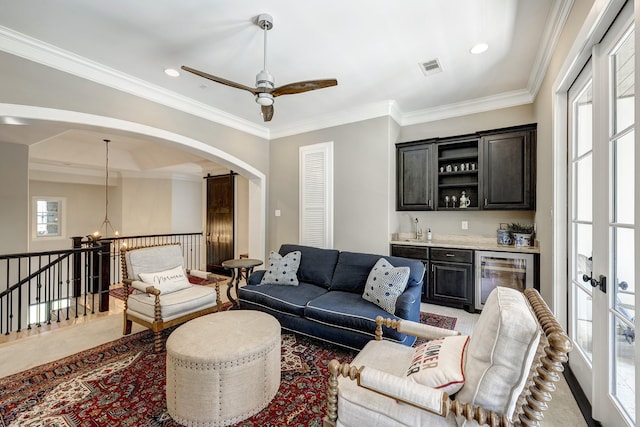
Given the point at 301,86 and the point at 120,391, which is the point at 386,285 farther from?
the point at 120,391

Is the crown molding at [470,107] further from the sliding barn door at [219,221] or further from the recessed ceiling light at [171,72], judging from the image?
the sliding barn door at [219,221]

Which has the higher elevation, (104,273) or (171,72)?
(171,72)

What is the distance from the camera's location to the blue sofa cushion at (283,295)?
9.68ft

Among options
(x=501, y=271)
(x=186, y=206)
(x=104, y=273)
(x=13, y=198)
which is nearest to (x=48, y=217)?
(x=186, y=206)

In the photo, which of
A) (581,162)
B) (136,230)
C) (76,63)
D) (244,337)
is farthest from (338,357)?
(136,230)

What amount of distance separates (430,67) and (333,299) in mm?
2822

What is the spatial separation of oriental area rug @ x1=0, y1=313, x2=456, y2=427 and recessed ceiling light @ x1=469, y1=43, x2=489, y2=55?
3270mm

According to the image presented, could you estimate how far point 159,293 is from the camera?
2746 millimetres

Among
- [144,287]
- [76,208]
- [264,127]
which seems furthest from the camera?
[76,208]

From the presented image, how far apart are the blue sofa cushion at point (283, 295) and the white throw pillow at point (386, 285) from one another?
0.65 m

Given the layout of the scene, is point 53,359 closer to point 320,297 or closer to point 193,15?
point 320,297

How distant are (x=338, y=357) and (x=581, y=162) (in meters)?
2.69

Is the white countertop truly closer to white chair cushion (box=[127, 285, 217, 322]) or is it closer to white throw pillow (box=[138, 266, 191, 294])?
white chair cushion (box=[127, 285, 217, 322])

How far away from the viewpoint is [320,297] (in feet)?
9.86
